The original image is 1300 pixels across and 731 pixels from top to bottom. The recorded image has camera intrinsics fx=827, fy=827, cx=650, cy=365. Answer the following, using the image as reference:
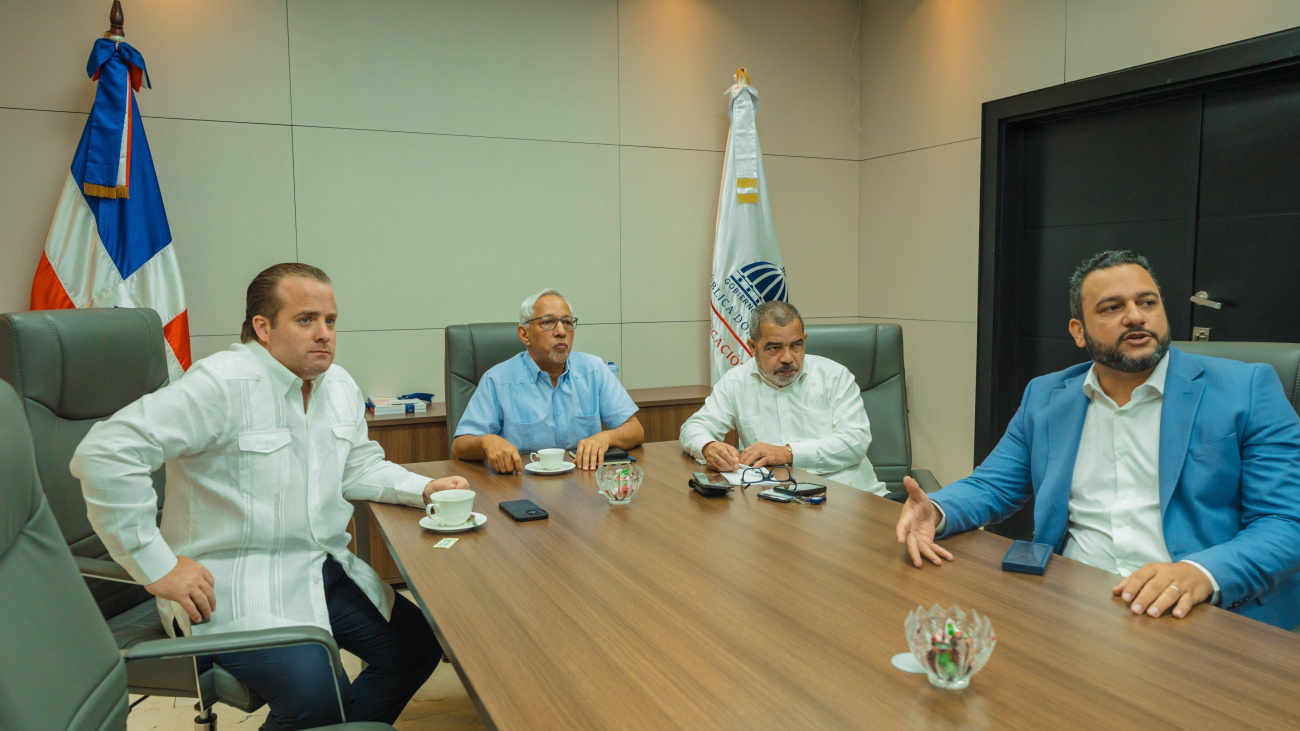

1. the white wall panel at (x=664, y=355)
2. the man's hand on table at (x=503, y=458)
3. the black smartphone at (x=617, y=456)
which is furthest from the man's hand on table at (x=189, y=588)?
the white wall panel at (x=664, y=355)

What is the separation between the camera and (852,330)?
128 inches

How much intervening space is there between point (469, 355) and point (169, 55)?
1936mm

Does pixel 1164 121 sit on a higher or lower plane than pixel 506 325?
higher

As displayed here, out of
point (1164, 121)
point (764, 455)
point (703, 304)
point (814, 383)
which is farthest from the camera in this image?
point (703, 304)

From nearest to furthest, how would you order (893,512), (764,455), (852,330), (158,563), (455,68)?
1. (158,563)
2. (893,512)
3. (764,455)
4. (852,330)
5. (455,68)

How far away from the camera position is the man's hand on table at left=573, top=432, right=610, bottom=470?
8.21 feet

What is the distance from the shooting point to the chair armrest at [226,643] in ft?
4.34

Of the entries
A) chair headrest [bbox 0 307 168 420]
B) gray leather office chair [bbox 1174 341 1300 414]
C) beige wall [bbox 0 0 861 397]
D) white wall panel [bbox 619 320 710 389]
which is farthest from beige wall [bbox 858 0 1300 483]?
chair headrest [bbox 0 307 168 420]

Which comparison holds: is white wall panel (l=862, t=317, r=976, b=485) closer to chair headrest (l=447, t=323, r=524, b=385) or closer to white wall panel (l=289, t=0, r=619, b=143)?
white wall panel (l=289, t=0, r=619, b=143)

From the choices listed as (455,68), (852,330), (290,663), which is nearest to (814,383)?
(852,330)

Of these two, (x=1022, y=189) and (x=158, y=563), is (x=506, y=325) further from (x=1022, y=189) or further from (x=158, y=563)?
(x=1022, y=189)

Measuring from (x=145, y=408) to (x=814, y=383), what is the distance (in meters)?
2.04

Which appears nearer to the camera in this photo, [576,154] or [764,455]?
[764,455]

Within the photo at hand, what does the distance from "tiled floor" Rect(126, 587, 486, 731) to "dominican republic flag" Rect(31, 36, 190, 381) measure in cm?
139
